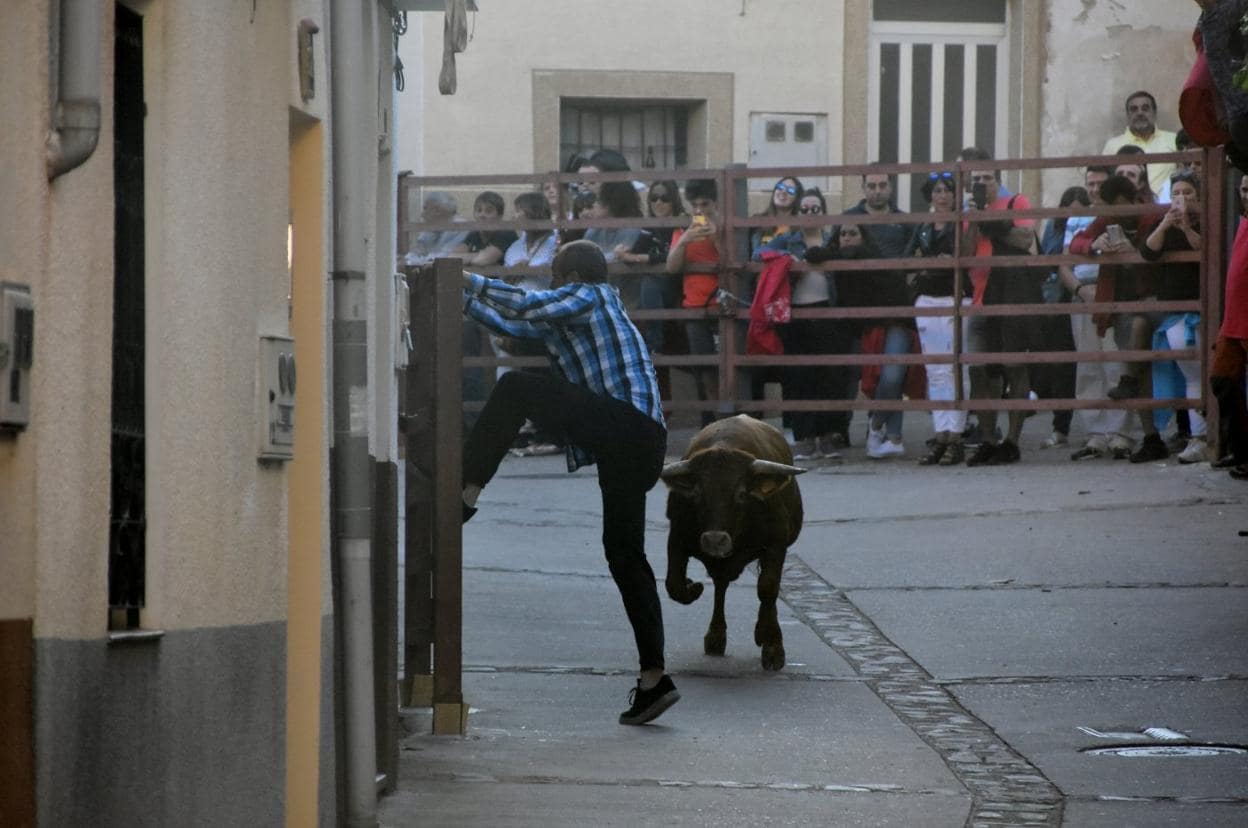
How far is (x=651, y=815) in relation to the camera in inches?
288

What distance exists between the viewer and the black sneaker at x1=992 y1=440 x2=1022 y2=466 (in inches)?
683

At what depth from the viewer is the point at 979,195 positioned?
1817 cm

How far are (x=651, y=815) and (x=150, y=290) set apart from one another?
268 centimetres

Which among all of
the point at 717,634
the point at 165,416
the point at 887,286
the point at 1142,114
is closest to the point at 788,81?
the point at 1142,114

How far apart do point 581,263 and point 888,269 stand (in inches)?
360

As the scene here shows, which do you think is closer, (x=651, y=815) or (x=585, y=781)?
(x=651, y=815)

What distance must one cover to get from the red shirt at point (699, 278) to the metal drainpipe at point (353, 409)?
11.9m

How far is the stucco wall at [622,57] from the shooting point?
23.4m

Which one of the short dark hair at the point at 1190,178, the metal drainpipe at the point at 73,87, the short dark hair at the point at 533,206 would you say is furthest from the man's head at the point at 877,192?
the metal drainpipe at the point at 73,87

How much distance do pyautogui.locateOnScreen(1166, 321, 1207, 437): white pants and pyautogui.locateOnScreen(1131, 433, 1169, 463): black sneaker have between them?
454 mm

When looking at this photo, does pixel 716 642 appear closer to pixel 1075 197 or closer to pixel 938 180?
pixel 938 180

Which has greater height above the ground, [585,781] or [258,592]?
[258,592]

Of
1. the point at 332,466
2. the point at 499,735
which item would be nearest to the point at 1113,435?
the point at 499,735

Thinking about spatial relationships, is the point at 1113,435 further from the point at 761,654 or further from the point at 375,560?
the point at 375,560
